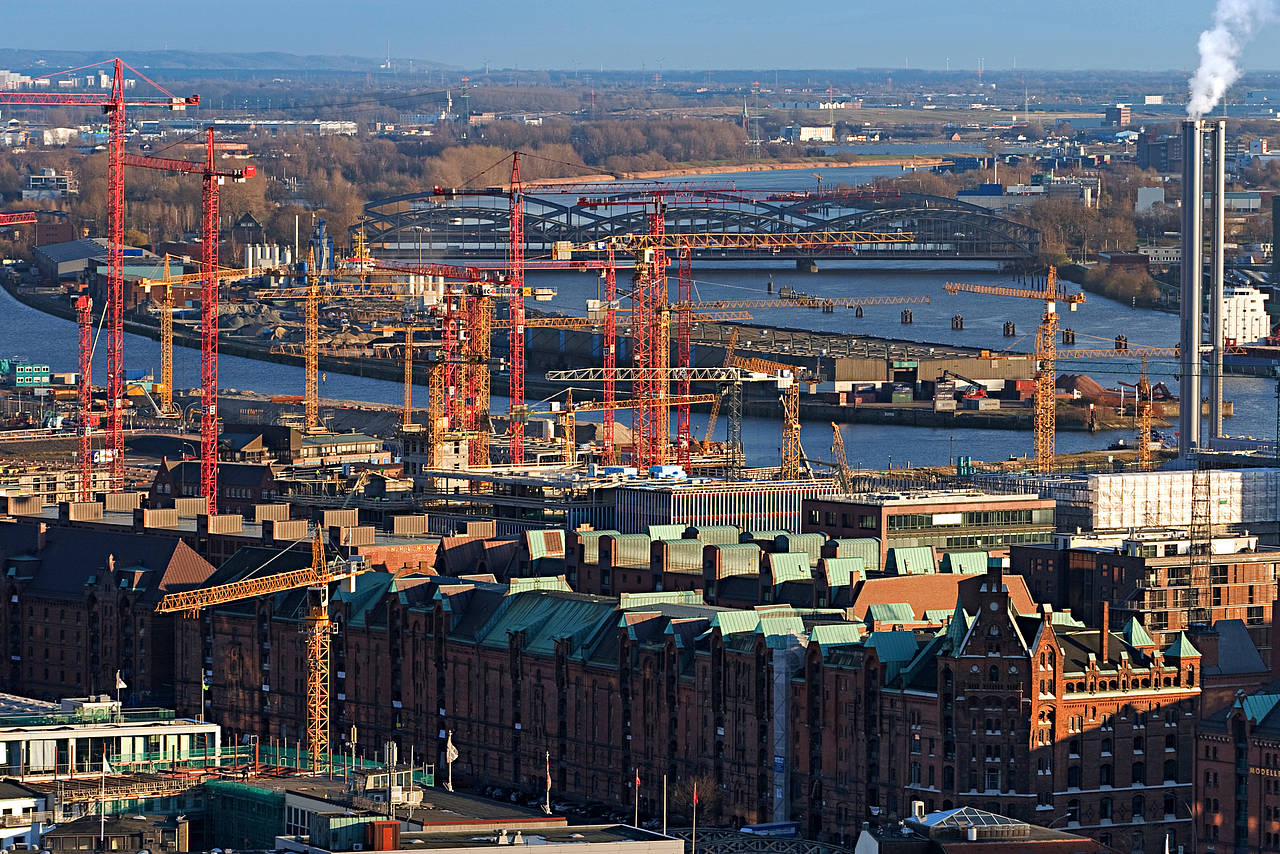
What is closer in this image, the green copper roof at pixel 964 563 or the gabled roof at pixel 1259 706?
the gabled roof at pixel 1259 706

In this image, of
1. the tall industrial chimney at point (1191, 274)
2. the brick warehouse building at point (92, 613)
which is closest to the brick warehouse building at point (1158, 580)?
the brick warehouse building at point (92, 613)

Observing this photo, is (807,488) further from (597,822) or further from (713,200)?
(713,200)

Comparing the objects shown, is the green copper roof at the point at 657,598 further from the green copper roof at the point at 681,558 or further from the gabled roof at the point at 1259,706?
the gabled roof at the point at 1259,706

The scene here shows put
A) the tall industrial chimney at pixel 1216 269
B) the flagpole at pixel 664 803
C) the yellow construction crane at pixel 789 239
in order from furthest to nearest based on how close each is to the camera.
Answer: the yellow construction crane at pixel 789 239
the tall industrial chimney at pixel 1216 269
the flagpole at pixel 664 803

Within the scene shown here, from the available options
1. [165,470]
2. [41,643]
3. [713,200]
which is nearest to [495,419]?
[165,470]

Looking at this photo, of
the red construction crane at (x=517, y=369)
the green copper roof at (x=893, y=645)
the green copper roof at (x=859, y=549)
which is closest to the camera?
the green copper roof at (x=893, y=645)

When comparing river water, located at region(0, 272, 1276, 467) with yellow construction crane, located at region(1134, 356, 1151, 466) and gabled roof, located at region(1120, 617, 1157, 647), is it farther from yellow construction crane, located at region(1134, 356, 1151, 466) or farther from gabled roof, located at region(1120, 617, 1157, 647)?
gabled roof, located at region(1120, 617, 1157, 647)

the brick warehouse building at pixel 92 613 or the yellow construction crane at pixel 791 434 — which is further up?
the yellow construction crane at pixel 791 434

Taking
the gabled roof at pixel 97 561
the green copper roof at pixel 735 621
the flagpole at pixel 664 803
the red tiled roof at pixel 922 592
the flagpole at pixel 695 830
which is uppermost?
the green copper roof at pixel 735 621
